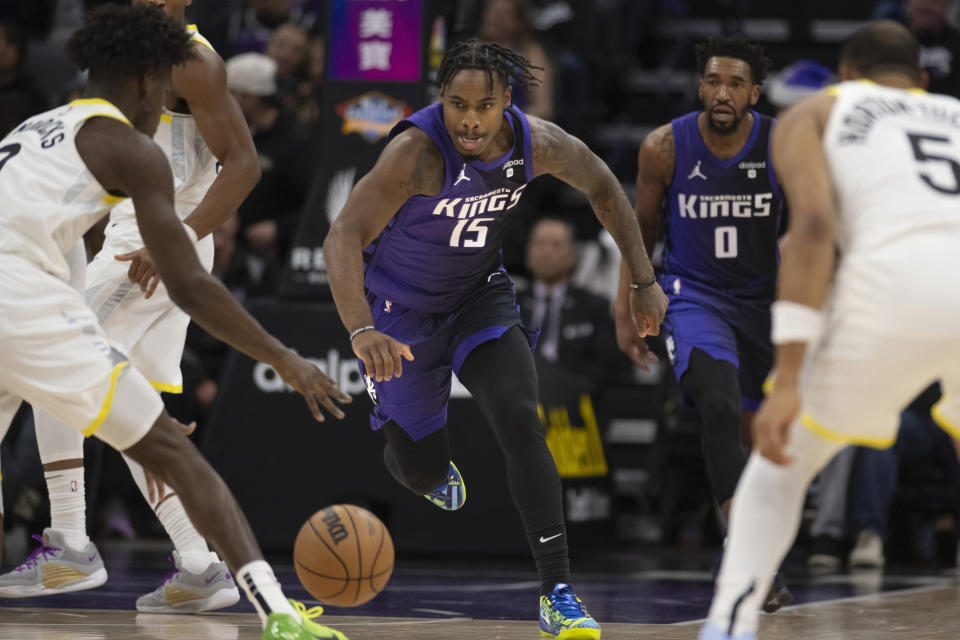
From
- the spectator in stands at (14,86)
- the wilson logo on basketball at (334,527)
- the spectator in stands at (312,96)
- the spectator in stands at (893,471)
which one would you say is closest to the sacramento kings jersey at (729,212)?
the wilson logo on basketball at (334,527)

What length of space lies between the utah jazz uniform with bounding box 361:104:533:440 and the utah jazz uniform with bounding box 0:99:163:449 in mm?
1426

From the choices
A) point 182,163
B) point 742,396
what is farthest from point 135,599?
point 742,396

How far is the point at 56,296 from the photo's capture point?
442 cm

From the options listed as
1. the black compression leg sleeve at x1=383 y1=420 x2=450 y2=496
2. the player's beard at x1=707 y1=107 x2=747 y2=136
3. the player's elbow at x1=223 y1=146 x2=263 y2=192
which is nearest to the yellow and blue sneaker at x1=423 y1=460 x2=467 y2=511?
the black compression leg sleeve at x1=383 y1=420 x2=450 y2=496

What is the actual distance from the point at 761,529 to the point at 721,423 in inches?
73.4

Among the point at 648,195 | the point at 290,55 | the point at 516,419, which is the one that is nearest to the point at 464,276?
the point at 516,419

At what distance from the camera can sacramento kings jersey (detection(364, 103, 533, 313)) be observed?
5422 mm

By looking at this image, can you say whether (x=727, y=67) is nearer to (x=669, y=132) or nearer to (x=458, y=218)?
(x=669, y=132)

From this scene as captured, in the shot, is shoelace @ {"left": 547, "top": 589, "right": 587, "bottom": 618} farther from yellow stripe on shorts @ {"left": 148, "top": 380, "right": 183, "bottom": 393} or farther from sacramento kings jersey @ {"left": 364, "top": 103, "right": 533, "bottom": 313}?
yellow stripe on shorts @ {"left": 148, "top": 380, "right": 183, "bottom": 393}

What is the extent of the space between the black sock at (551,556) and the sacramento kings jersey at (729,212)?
1.58 metres

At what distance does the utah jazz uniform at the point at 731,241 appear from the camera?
6203mm

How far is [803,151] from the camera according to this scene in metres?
3.85

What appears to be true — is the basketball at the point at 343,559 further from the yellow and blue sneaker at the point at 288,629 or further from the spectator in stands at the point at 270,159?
the spectator in stands at the point at 270,159

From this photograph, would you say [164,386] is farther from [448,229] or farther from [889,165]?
[889,165]
